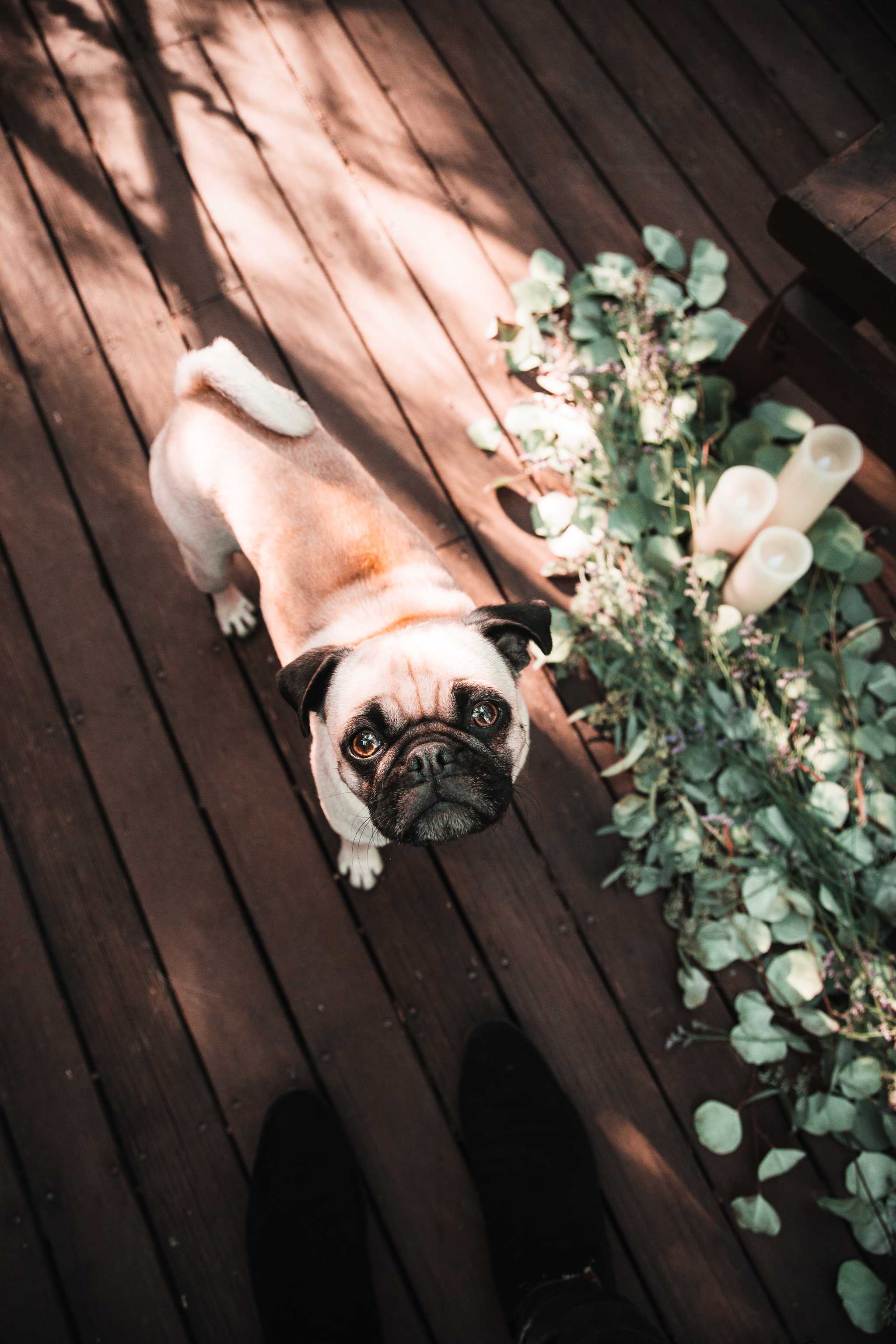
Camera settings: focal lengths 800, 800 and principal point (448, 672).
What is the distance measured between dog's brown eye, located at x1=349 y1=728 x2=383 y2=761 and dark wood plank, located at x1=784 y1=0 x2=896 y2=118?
309 cm

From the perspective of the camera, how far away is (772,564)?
2.20 metres

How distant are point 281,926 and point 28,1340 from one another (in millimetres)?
1160

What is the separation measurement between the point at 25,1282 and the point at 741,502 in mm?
2785

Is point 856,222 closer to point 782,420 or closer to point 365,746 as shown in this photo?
point 782,420

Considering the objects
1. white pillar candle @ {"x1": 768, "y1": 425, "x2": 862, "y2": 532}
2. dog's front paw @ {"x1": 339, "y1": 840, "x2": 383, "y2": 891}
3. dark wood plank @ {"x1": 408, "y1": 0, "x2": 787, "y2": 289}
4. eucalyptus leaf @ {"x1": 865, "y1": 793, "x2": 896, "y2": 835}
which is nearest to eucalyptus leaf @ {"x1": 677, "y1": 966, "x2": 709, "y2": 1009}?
eucalyptus leaf @ {"x1": 865, "y1": 793, "x2": 896, "y2": 835}

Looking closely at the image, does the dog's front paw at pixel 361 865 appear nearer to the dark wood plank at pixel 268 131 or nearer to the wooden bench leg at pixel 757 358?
the wooden bench leg at pixel 757 358

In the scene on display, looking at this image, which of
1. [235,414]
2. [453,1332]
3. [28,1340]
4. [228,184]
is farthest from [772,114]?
[28,1340]

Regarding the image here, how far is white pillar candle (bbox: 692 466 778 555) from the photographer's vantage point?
7.25 ft

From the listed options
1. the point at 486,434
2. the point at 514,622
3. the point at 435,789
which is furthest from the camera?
the point at 486,434

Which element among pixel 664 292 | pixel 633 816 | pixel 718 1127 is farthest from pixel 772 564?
pixel 718 1127

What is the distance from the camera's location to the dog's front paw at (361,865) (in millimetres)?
2217

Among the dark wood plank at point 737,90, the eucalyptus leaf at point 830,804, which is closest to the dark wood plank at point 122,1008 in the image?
the eucalyptus leaf at point 830,804

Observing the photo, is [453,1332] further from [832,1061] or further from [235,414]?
[235,414]

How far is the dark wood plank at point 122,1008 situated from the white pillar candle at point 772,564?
1.98 m
